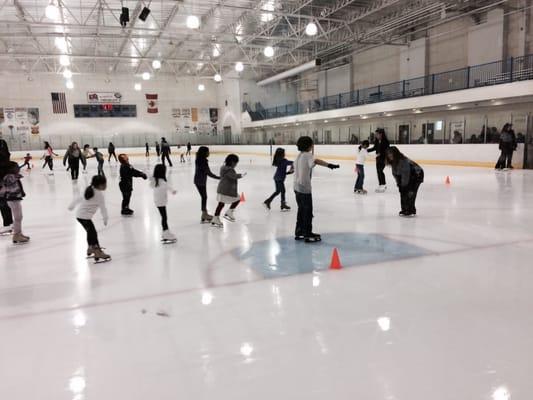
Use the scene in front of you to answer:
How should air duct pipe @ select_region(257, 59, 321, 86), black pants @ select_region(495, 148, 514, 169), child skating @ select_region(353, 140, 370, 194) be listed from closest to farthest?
child skating @ select_region(353, 140, 370, 194)
black pants @ select_region(495, 148, 514, 169)
air duct pipe @ select_region(257, 59, 321, 86)

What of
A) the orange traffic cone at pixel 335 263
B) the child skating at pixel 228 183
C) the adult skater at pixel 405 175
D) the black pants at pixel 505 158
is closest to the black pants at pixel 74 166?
the child skating at pixel 228 183

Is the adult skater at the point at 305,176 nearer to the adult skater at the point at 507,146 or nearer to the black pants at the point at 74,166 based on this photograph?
the black pants at the point at 74,166

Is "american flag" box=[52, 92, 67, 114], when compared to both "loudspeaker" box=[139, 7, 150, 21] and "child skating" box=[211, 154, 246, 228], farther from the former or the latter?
"child skating" box=[211, 154, 246, 228]

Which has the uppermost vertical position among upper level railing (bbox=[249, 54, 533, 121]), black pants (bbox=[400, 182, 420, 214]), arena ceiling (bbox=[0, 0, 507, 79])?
arena ceiling (bbox=[0, 0, 507, 79])

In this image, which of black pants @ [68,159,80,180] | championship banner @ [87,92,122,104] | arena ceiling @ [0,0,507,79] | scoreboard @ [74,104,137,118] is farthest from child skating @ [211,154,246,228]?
championship banner @ [87,92,122,104]

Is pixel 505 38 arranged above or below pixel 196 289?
above

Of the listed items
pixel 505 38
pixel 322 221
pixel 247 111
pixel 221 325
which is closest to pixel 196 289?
pixel 221 325

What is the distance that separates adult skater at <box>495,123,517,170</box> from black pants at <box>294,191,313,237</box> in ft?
39.3

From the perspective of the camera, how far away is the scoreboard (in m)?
36.2

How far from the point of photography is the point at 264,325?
2.98 metres

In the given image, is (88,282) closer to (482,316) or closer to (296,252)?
(296,252)

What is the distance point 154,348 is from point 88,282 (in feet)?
5.69

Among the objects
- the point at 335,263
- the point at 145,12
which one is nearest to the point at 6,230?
the point at 335,263

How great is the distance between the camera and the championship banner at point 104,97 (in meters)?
36.4
